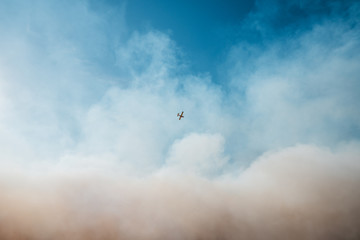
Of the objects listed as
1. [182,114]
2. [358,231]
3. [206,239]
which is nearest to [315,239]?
[358,231]

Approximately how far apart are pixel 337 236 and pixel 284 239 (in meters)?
23.0

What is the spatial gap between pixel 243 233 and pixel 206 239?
18821 mm

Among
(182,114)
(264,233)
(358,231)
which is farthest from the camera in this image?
(264,233)

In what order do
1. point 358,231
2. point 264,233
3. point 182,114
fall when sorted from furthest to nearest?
1. point 264,233
2. point 358,231
3. point 182,114

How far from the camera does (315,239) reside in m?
79.3

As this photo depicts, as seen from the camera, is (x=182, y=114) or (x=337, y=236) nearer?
(x=182, y=114)

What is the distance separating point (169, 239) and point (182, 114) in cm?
6108

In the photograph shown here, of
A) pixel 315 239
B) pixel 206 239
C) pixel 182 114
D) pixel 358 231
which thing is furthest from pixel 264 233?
pixel 182 114

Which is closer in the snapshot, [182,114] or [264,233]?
[182,114]

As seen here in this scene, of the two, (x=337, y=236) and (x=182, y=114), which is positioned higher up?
(x=182, y=114)

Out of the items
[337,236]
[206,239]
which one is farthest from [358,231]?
[206,239]

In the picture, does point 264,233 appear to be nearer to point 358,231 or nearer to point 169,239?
point 358,231

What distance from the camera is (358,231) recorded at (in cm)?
7694

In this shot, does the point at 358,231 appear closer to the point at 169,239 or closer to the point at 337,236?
the point at 337,236
